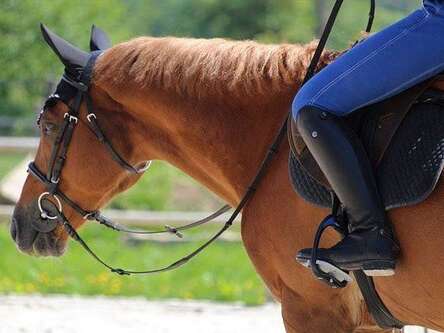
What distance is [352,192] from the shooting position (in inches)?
135

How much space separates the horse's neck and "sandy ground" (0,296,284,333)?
296 cm

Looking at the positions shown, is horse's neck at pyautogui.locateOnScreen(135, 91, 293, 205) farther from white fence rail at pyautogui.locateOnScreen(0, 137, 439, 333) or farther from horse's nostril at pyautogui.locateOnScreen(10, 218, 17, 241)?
white fence rail at pyautogui.locateOnScreen(0, 137, 439, 333)

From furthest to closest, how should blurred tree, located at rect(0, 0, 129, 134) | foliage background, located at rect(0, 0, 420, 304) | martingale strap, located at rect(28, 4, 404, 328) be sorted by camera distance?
blurred tree, located at rect(0, 0, 129, 134)
foliage background, located at rect(0, 0, 420, 304)
martingale strap, located at rect(28, 4, 404, 328)

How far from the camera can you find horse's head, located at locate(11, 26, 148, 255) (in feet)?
14.1

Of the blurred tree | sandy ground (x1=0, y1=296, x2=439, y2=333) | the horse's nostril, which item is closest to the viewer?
Answer: the horse's nostril

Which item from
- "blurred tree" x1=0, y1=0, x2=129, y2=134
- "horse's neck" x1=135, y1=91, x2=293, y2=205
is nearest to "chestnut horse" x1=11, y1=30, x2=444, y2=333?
"horse's neck" x1=135, y1=91, x2=293, y2=205

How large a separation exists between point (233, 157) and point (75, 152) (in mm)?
777

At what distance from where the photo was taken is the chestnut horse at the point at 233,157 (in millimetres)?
3496

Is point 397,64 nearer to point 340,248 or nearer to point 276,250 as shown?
point 340,248

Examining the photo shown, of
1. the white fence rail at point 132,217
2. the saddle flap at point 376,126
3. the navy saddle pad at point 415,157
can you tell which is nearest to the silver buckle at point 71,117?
the saddle flap at point 376,126

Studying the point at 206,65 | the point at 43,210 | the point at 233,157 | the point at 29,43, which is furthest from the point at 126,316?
the point at 29,43

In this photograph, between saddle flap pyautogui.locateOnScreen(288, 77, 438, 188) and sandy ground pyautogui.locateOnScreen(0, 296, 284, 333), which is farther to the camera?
sandy ground pyautogui.locateOnScreen(0, 296, 284, 333)

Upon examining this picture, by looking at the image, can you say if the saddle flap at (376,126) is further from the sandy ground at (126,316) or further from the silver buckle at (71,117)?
the sandy ground at (126,316)

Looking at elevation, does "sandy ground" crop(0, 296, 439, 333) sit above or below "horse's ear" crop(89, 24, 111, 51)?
below
